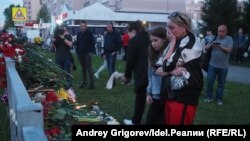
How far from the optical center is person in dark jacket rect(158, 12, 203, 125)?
428cm

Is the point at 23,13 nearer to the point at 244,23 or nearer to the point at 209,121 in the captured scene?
the point at 244,23

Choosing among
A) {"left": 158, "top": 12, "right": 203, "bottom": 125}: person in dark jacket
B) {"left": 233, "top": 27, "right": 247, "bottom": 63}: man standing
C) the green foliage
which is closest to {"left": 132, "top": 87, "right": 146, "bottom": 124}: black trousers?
the green foliage

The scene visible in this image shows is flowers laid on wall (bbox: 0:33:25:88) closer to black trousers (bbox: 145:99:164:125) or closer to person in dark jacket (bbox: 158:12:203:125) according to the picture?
black trousers (bbox: 145:99:164:125)

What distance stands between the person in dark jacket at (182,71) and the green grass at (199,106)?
3367 millimetres

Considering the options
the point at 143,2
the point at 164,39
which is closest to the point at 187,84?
the point at 164,39

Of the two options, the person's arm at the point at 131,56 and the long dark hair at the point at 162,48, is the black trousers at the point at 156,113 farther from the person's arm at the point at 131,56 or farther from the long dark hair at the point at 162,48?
the person's arm at the point at 131,56

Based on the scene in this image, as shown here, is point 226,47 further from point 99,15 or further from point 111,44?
point 99,15

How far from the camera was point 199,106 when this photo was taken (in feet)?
33.5

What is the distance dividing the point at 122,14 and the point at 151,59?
5431cm

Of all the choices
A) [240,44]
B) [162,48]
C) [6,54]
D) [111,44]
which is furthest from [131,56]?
[240,44]

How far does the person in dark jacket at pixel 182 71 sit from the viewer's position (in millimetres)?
4281

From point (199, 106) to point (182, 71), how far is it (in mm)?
6101

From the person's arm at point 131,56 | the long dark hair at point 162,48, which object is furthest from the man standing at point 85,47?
the long dark hair at point 162,48

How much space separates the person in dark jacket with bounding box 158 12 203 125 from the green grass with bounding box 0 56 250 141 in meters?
3.37
